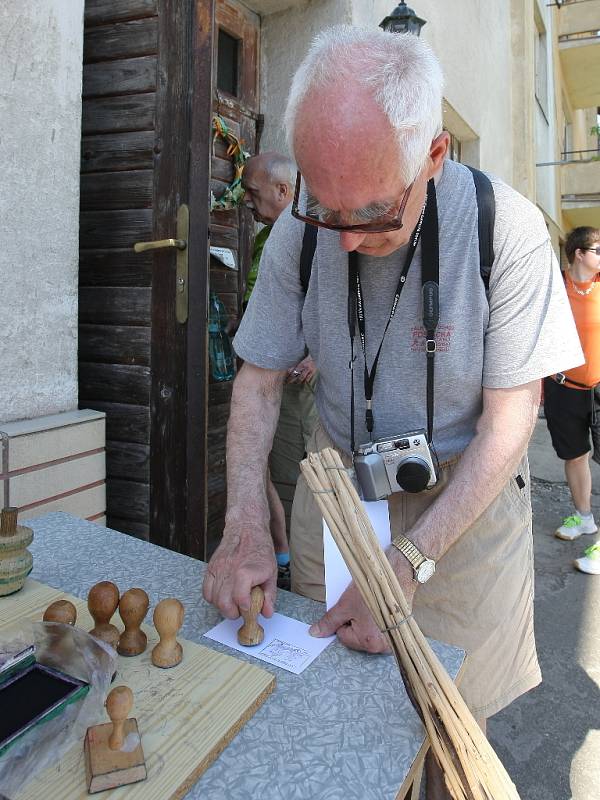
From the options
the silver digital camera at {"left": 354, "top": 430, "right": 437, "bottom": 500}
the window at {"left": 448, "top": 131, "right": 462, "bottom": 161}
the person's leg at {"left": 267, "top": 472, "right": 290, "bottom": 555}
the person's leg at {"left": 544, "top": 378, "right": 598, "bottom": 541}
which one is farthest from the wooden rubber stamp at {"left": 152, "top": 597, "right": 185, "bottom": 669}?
the window at {"left": 448, "top": 131, "right": 462, "bottom": 161}

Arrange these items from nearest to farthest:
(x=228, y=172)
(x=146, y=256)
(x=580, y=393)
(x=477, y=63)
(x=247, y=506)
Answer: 1. (x=247, y=506)
2. (x=146, y=256)
3. (x=228, y=172)
4. (x=580, y=393)
5. (x=477, y=63)

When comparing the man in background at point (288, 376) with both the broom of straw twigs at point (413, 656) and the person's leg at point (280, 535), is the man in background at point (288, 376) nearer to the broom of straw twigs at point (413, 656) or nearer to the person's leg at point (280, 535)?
the person's leg at point (280, 535)

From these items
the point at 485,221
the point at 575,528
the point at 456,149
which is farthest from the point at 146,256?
the point at 456,149

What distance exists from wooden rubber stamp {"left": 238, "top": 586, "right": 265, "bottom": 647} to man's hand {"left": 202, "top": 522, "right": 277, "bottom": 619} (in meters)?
0.01

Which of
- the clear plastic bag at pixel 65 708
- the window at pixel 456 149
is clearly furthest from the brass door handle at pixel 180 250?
the window at pixel 456 149

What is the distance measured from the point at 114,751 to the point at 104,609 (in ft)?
0.92

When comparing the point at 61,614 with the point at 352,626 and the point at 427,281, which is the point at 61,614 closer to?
the point at 352,626

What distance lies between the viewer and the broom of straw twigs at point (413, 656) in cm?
86

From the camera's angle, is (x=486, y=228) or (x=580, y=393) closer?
(x=486, y=228)

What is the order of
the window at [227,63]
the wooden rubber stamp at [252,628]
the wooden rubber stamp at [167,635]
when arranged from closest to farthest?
the wooden rubber stamp at [167,635] → the wooden rubber stamp at [252,628] → the window at [227,63]

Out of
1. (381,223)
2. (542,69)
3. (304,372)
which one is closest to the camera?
(381,223)

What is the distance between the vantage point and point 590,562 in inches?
156

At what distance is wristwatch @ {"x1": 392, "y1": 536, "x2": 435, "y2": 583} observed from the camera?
47.9 inches

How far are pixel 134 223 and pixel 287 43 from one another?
183 cm
